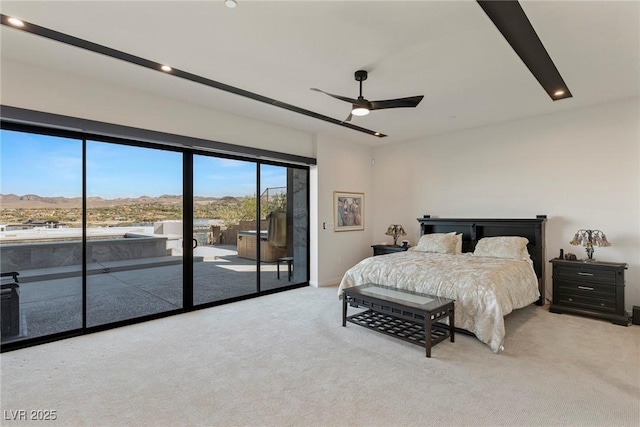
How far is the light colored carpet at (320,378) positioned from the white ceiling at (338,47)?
2969 millimetres

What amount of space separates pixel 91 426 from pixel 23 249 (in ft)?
8.09

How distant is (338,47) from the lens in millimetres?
2982

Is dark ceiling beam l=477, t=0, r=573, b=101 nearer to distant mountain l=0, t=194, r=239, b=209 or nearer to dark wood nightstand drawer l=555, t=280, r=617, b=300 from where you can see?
dark wood nightstand drawer l=555, t=280, r=617, b=300

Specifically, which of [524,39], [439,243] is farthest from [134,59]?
[439,243]

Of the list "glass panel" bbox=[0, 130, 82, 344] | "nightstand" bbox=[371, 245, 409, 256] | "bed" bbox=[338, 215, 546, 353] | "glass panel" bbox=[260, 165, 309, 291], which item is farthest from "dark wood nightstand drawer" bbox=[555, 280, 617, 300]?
"glass panel" bbox=[0, 130, 82, 344]

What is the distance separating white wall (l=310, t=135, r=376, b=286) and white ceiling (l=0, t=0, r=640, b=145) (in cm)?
190

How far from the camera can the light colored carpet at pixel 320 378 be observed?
2.24 meters

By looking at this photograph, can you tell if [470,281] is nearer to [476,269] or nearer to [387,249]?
[476,269]

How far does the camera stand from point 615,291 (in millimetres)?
4078

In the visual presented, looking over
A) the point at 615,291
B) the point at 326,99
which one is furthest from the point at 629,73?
the point at 326,99

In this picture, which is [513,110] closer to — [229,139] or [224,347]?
[229,139]

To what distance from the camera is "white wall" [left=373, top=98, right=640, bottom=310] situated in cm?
441

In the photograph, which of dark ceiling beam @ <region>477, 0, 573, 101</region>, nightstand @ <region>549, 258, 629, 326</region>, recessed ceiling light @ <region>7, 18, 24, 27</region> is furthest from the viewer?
nightstand @ <region>549, 258, 629, 326</region>

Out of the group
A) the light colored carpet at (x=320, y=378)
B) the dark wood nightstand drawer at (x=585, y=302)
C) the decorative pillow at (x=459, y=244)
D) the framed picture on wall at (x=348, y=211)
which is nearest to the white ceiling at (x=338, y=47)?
the decorative pillow at (x=459, y=244)
